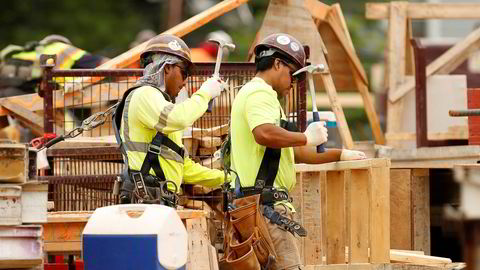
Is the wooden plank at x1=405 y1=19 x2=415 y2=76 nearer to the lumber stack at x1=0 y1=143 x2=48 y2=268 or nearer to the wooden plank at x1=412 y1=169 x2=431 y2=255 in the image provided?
the wooden plank at x1=412 y1=169 x2=431 y2=255

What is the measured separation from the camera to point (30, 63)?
1878 centimetres

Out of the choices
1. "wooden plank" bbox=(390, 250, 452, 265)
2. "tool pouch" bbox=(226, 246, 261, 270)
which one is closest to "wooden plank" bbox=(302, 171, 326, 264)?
"wooden plank" bbox=(390, 250, 452, 265)

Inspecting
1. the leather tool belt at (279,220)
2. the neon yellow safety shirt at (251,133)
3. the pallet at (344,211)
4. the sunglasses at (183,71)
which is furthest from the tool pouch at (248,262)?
the pallet at (344,211)

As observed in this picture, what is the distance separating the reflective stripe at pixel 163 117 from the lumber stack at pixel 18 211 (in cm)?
106

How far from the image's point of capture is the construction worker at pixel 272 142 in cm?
1116

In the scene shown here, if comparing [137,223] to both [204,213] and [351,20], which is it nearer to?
[204,213]

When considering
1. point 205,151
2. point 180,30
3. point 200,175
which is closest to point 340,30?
point 180,30

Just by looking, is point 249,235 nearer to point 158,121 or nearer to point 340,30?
point 158,121

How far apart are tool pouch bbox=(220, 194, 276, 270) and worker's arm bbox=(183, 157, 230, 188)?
102 cm

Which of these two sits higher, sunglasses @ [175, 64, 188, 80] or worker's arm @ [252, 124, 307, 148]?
sunglasses @ [175, 64, 188, 80]

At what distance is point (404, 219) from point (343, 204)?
208 cm

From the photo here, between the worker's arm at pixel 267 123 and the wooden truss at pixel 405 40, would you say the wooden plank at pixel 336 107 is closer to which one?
the wooden truss at pixel 405 40

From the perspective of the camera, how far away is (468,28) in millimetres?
38656

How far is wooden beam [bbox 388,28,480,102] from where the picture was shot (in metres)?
17.7
